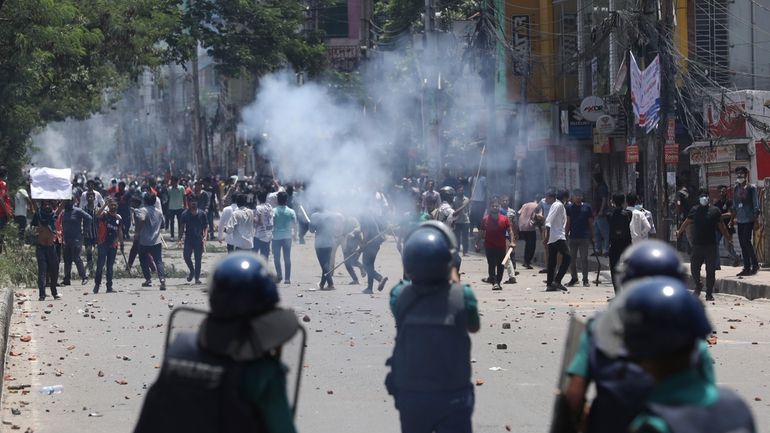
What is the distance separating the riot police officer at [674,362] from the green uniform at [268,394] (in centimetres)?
107

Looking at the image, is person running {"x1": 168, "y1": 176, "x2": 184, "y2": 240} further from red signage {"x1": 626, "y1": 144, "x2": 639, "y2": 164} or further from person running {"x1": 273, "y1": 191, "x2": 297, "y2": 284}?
red signage {"x1": 626, "y1": 144, "x2": 639, "y2": 164}

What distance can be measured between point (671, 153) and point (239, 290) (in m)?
20.0

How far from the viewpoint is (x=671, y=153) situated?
22.9 metres

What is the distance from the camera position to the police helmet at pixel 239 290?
3768mm

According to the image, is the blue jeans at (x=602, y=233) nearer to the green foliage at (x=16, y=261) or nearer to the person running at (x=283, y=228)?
the person running at (x=283, y=228)

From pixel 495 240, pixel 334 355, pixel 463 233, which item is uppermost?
pixel 495 240

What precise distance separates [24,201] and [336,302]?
11774 millimetres

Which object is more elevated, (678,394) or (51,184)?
(51,184)

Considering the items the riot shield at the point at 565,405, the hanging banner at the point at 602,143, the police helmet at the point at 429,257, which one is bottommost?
the riot shield at the point at 565,405

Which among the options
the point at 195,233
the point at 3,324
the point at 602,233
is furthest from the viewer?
the point at 602,233

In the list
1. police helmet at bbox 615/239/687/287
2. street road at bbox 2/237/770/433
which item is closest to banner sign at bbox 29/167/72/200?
street road at bbox 2/237/770/433

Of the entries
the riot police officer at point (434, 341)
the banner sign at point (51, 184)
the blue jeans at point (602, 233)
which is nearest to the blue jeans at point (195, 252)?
the banner sign at point (51, 184)

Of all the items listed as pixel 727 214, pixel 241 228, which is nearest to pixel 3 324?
pixel 241 228

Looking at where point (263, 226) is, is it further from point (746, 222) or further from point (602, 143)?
point (602, 143)
